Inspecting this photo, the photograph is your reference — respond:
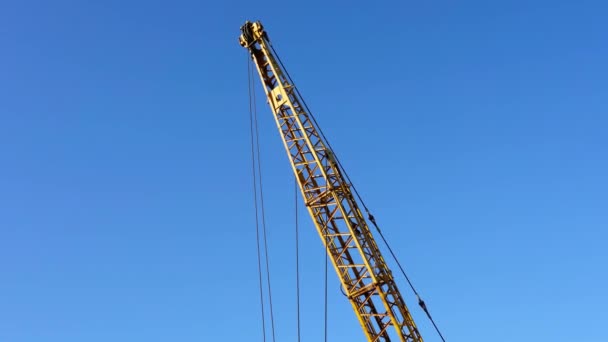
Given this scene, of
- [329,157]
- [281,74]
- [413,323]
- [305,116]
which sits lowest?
[413,323]

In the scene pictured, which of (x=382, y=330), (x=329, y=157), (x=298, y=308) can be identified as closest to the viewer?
(x=382, y=330)

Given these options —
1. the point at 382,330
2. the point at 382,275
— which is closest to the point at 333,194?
the point at 382,275

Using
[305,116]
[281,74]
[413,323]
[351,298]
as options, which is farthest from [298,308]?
[281,74]

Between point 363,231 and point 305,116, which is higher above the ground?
point 305,116

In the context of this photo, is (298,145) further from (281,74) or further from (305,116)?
(281,74)

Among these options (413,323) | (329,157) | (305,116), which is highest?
(305,116)

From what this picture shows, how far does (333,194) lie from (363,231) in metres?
2.54

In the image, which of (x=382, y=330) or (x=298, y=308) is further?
(x=298, y=308)

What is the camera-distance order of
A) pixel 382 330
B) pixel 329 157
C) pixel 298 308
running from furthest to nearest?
pixel 298 308, pixel 329 157, pixel 382 330

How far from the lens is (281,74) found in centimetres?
3912

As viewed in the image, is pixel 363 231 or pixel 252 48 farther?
pixel 252 48

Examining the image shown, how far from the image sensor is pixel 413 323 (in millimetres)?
34312

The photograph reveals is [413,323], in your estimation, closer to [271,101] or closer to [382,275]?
[382,275]

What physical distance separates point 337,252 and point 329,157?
5.18m
